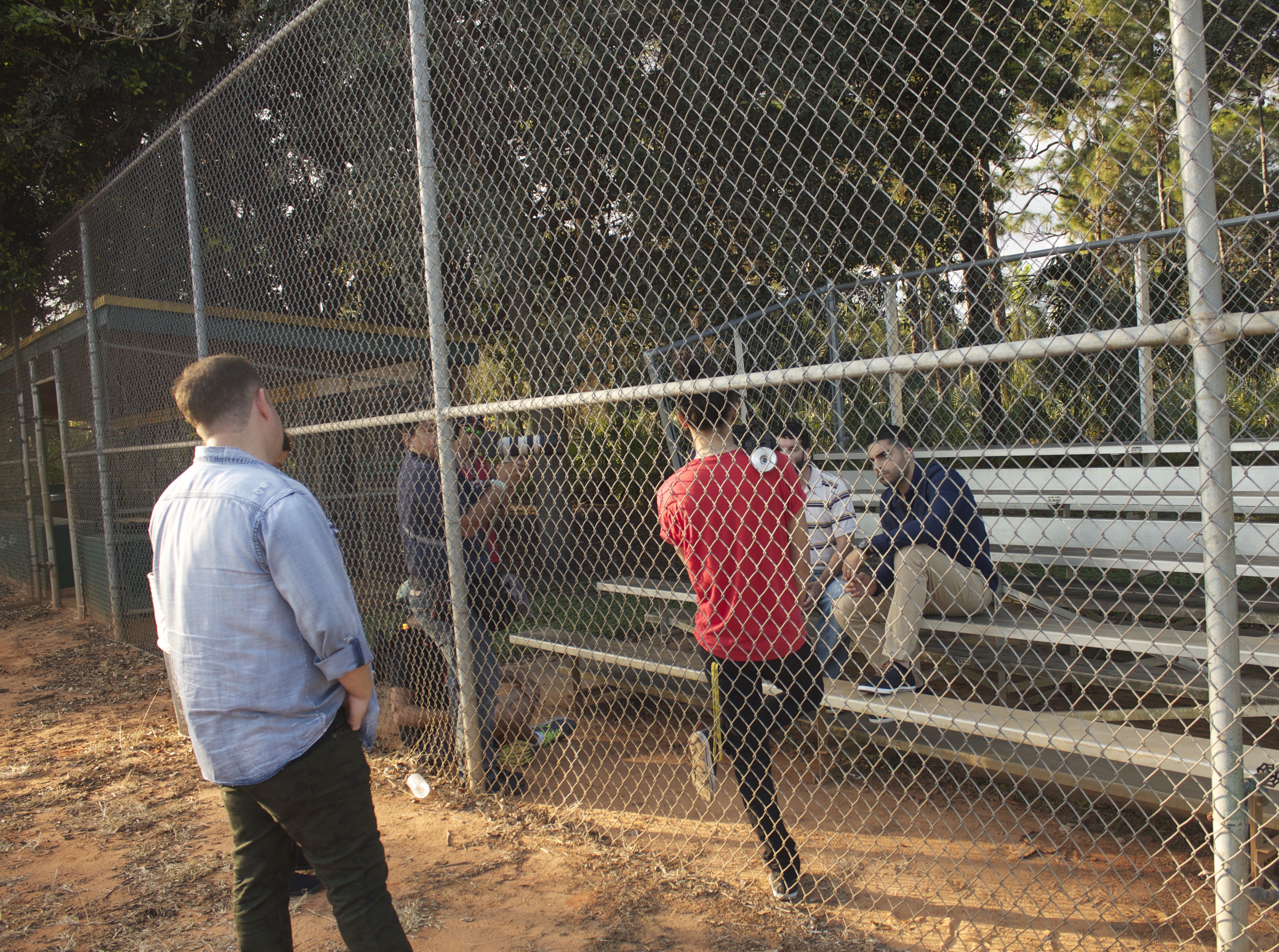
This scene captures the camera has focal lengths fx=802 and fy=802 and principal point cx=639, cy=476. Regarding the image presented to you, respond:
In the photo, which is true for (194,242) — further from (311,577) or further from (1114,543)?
(1114,543)

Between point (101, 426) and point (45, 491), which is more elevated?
point (101, 426)

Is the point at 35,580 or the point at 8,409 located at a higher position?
the point at 8,409

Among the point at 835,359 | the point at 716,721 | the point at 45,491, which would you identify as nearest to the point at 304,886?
the point at 716,721

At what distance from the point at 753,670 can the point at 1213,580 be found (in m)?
1.56

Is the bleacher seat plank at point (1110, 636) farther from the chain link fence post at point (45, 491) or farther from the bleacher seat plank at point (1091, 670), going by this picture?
the chain link fence post at point (45, 491)

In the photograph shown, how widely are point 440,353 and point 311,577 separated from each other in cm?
195

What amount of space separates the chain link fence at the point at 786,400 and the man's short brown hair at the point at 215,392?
1.26 m

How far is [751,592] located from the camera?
3.05 meters

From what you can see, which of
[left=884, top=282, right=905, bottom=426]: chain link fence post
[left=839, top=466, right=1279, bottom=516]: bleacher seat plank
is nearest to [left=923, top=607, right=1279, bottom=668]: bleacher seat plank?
[left=839, top=466, right=1279, bottom=516]: bleacher seat plank

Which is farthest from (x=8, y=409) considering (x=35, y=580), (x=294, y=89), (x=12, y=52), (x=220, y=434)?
(x=220, y=434)

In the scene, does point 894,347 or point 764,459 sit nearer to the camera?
point 764,459

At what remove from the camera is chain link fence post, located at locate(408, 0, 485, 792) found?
3785 mm

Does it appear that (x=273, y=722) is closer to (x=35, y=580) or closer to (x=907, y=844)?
(x=907, y=844)

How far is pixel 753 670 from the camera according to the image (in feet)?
10.1
